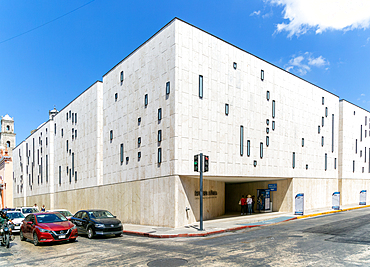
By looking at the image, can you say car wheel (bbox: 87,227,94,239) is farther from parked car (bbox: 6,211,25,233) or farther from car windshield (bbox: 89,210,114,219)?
parked car (bbox: 6,211,25,233)

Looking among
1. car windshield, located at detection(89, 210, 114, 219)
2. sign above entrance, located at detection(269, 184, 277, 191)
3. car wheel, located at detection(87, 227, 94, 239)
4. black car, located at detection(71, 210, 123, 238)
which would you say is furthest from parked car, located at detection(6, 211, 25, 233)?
sign above entrance, located at detection(269, 184, 277, 191)

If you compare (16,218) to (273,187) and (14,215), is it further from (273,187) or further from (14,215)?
(273,187)

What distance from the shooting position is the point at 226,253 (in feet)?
35.3

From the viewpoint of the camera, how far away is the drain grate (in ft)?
30.3

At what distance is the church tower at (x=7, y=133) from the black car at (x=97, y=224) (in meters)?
80.5

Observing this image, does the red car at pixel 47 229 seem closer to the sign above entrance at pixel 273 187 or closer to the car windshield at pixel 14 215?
the car windshield at pixel 14 215

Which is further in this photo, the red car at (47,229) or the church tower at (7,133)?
the church tower at (7,133)

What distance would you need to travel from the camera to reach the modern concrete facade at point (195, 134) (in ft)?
68.5

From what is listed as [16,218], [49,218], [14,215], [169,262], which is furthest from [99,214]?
[169,262]

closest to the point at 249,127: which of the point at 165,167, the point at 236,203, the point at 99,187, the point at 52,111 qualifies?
→ the point at 165,167

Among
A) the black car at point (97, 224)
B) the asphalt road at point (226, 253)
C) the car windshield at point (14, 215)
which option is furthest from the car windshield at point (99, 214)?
the car windshield at point (14, 215)

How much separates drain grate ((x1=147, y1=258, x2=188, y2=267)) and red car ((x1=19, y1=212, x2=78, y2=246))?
20.7 feet

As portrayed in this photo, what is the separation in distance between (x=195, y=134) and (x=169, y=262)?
12107mm

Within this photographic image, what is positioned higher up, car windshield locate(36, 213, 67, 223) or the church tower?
the church tower
